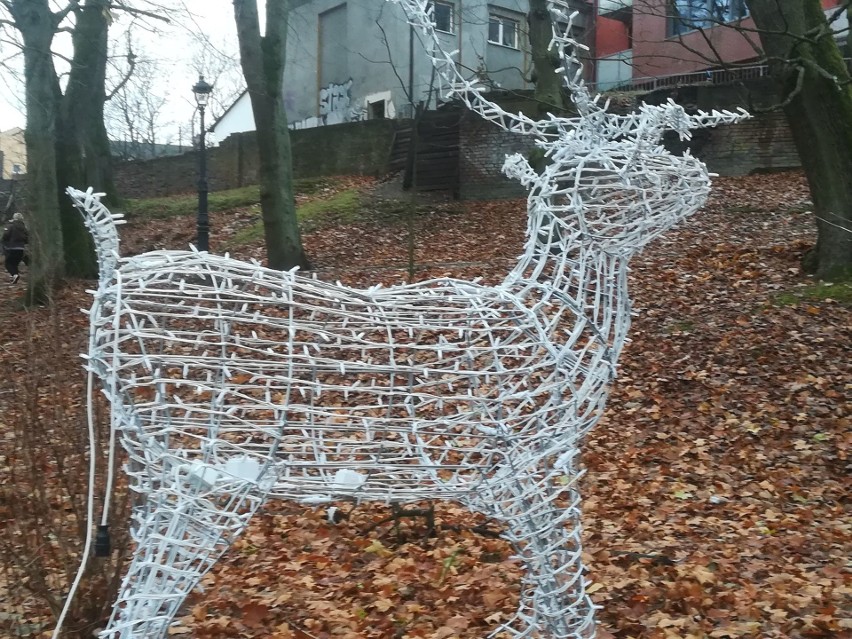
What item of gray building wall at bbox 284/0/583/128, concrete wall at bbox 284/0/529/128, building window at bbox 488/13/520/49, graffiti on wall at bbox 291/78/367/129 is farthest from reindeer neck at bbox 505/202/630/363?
building window at bbox 488/13/520/49

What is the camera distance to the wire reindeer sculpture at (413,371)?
8.23 ft

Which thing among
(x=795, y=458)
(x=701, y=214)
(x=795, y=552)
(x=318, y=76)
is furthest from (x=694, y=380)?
(x=318, y=76)

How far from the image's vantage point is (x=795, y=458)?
208 inches

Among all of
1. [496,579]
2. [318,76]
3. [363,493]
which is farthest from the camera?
[318,76]

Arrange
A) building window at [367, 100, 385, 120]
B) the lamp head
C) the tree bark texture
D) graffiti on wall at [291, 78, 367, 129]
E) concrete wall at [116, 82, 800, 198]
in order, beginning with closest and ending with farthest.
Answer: the tree bark texture < the lamp head < concrete wall at [116, 82, 800, 198] < building window at [367, 100, 385, 120] < graffiti on wall at [291, 78, 367, 129]

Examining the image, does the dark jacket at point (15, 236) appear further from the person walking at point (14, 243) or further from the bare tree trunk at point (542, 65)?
the bare tree trunk at point (542, 65)

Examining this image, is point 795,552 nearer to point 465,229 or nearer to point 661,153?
point 661,153

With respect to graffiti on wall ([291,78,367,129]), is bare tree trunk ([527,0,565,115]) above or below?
below

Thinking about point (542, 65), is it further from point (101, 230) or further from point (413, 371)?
point (101, 230)

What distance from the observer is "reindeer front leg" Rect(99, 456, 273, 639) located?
2.51 m

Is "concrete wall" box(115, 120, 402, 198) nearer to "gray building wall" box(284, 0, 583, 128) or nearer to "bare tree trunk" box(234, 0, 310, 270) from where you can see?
"gray building wall" box(284, 0, 583, 128)

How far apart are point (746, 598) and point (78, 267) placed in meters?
9.95

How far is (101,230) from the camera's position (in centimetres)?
246

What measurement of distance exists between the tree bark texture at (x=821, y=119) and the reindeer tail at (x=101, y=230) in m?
6.38
